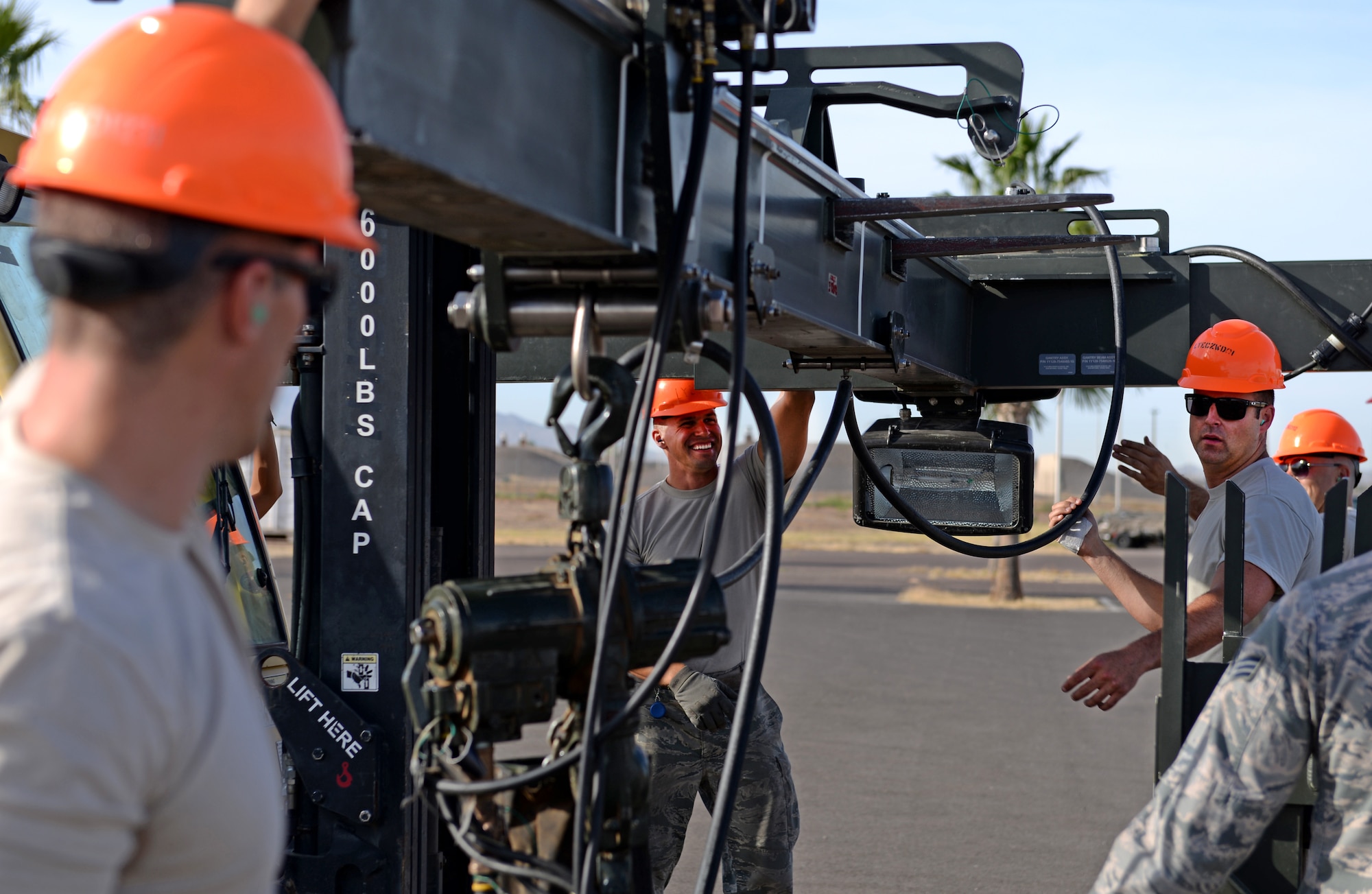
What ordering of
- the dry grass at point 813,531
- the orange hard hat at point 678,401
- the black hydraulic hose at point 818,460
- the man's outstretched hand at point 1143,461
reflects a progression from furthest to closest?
1. the dry grass at point 813,531
2. the orange hard hat at point 678,401
3. the man's outstretched hand at point 1143,461
4. the black hydraulic hose at point 818,460

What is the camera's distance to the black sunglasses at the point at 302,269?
4.17 feet

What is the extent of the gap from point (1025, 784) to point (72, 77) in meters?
8.51

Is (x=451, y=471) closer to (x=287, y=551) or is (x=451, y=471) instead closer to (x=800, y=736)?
(x=800, y=736)

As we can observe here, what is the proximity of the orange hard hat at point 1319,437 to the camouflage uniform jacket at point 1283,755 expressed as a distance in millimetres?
5548

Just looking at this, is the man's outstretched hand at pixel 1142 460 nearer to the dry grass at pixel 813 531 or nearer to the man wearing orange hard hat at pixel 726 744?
the man wearing orange hard hat at pixel 726 744

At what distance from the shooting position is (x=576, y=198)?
6.22 ft

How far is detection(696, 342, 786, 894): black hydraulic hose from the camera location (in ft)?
6.83

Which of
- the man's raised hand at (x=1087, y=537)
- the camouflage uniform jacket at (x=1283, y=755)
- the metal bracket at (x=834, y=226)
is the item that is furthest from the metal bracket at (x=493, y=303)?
the man's raised hand at (x=1087, y=537)

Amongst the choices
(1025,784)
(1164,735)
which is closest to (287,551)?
(1025,784)

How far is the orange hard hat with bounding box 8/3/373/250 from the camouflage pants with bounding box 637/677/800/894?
382cm

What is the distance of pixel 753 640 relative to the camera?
2.17 meters

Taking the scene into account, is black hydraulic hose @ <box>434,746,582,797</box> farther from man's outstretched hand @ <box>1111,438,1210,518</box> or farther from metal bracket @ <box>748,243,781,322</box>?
man's outstretched hand @ <box>1111,438,1210,518</box>

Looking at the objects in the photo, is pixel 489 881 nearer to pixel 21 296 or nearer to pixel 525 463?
pixel 21 296

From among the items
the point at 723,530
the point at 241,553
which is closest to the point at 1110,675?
the point at 723,530
